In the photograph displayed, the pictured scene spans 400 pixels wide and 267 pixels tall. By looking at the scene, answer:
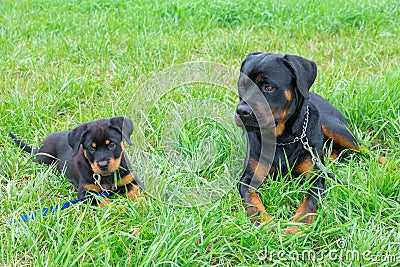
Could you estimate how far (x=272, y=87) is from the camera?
3211mm

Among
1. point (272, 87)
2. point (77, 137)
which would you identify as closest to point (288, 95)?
point (272, 87)

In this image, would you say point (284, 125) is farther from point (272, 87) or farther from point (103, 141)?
point (103, 141)

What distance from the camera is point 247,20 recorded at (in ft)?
24.4

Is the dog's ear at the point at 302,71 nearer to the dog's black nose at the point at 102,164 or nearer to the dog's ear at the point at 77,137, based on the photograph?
the dog's black nose at the point at 102,164

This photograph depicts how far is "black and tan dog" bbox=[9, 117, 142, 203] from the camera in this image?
3586mm

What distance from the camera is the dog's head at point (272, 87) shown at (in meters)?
3.21

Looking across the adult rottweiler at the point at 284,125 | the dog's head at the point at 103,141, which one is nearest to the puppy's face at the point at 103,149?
the dog's head at the point at 103,141

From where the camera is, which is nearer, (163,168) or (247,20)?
(163,168)

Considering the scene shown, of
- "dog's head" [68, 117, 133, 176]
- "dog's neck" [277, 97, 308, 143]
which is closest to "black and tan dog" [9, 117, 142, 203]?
"dog's head" [68, 117, 133, 176]

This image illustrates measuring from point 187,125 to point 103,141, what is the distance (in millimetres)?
868

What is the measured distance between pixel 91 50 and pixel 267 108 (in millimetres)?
3729

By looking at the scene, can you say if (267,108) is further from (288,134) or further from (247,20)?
(247,20)

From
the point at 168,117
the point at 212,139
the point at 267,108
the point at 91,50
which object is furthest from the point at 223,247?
the point at 91,50

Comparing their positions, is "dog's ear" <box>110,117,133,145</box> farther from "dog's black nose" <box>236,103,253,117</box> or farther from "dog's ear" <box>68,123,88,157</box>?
"dog's black nose" <box>236,103,253,117</box>
